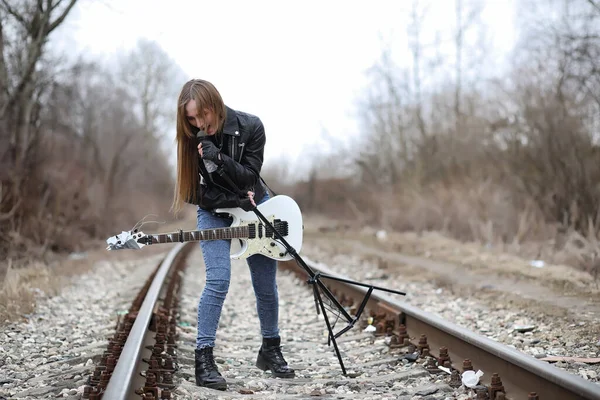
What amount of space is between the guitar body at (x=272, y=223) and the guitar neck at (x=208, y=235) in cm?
3

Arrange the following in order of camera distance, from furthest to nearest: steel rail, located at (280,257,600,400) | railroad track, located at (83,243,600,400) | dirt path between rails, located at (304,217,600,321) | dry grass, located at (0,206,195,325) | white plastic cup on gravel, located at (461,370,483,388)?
1. dirt path between rails, located at (304,217,600,321)
2. dry grass, located at (0,206,195,325)
3. white plastic cup on gravel, located at (461,370,483,388)
4. railroad track, located at (83,243,600,400)
5. steel rail, located at (280,257,600,400)

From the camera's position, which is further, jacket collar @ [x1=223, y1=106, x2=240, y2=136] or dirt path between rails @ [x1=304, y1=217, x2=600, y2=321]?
dirt path between rails @ [x1=304, y1=217, x2=600, y2=321]

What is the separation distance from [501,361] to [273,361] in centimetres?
143

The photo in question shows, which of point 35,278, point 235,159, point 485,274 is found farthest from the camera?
point 485,274

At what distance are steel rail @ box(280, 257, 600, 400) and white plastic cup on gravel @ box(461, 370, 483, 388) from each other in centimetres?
5

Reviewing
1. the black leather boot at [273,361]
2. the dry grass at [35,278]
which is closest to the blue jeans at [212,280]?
the black leather boot at [273,361]

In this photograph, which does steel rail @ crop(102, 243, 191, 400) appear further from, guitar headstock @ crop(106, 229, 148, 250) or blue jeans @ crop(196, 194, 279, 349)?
guitar headstock @ crop(106, 229, 148, 250)

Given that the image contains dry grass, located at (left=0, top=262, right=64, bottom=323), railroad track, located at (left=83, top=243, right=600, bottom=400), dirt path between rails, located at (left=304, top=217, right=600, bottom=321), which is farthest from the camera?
dirt path between rails, located at (left=304, top=217, right=600, bottom=321)

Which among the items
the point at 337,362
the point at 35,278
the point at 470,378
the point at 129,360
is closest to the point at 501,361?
the point at 470,378

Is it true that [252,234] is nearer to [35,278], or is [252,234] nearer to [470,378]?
[470,378]

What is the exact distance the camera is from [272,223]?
4184 millimetres

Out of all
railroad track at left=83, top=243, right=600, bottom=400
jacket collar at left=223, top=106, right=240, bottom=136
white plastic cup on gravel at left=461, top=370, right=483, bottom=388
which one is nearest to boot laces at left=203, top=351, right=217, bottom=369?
railroad track at left=83, top=243, right=600, bottom=400

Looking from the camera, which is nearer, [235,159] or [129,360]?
[129,360]

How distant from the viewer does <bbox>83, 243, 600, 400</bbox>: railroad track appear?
3.42 m
